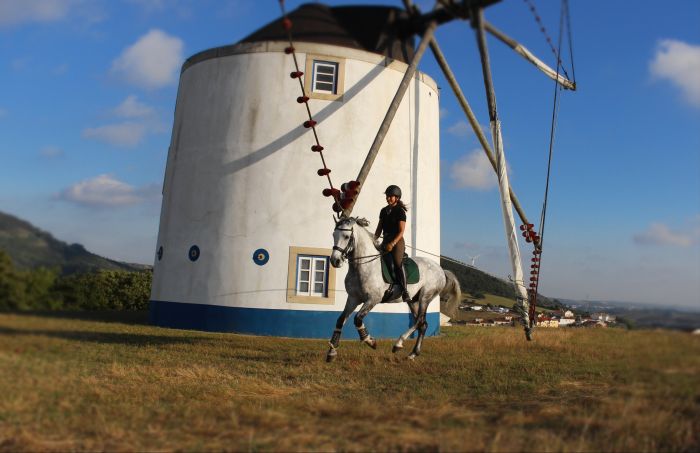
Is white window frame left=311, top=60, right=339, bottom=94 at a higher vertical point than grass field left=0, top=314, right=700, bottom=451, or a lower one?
higher

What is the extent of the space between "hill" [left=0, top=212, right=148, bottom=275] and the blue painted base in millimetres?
12443

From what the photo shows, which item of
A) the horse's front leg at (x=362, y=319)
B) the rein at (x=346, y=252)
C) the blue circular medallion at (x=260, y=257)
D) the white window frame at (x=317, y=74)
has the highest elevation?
the white window frame at (x=317, y=74)

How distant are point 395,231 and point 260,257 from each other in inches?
272

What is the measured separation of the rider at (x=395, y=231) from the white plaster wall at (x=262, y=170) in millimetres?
5692

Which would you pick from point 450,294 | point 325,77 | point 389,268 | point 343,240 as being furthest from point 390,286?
point 325,77

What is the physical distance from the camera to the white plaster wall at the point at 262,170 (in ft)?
52.7

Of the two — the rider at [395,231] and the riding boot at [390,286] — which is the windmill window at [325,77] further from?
the riding boot at [390,286]

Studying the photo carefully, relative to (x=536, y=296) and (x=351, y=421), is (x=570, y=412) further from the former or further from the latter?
(x=536, y=296)

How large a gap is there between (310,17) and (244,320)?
31.9 ft

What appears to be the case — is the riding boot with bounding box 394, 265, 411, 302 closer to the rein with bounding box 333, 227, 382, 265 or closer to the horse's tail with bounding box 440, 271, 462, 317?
the rein with bounding box 333, 227, 382, 265

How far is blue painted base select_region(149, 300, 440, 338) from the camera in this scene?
1576cm

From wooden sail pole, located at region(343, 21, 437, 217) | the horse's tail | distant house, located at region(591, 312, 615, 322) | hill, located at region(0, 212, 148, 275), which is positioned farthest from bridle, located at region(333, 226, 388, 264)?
hill, located at region(0, 212, 148, 275)

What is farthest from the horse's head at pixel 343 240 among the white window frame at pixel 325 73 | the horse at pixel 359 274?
the white window frame at pixel 325 73

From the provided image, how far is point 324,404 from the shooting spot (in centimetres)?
593
